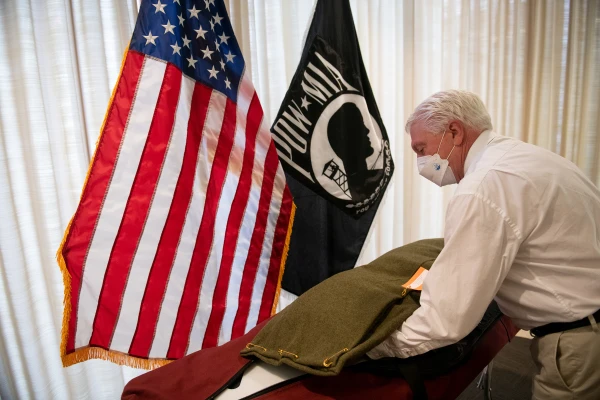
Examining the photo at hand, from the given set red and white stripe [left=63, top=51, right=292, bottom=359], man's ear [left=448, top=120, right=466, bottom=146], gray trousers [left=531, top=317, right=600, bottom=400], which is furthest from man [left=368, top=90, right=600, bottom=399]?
red and white stripe [left=63, top=51, right=292, bottom=359]

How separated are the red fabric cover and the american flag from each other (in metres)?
0.39

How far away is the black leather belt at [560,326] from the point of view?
0.98 metres

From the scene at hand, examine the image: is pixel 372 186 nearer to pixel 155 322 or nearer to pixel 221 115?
pixel 221 115

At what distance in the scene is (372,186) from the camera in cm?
193

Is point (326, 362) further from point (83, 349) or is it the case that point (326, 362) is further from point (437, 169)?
point (83, 349)

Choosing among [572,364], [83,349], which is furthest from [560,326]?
[83,349]

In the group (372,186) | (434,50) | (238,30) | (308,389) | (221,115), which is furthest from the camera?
(434,50)

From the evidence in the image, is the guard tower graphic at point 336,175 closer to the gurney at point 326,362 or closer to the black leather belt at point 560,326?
the gurney at point 326,362

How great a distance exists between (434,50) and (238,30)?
1.31 metres

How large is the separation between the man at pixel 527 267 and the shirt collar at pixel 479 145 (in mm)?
63

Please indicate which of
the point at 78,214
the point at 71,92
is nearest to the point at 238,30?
the point at 71,92

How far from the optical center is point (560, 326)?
1009 mm

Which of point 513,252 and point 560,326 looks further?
point 560,326

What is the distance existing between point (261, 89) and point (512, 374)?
1.47 meters
